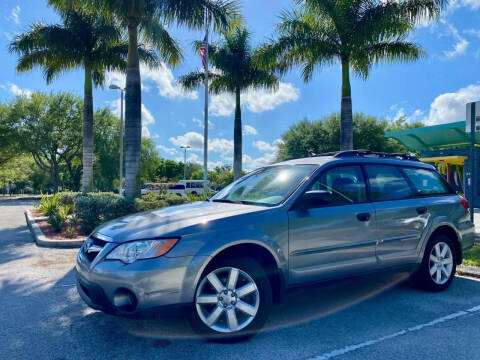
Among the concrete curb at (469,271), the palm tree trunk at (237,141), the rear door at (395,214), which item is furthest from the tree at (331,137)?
the rear door at (395,214)

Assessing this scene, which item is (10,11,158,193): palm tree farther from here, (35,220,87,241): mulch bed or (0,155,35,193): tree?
(0,155,35,193): tree

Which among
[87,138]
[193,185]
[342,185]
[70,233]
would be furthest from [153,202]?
[193,185]

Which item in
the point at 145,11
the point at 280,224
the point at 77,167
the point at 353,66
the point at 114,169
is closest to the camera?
the point at 280,224

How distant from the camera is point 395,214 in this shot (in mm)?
4434

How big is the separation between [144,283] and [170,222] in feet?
1.99

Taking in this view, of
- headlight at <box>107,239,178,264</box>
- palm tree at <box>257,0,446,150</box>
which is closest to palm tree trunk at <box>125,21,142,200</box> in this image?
palm tree at <box>257,0,446,150</box>

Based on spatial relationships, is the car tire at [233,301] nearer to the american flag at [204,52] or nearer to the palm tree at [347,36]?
the palm tree at [347,36]

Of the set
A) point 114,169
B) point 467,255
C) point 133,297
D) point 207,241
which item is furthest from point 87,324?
point 114,169

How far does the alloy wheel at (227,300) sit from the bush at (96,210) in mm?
7049

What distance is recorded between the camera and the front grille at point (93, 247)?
3.43 m

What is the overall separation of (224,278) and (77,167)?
45.1m

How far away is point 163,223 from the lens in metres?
3.44

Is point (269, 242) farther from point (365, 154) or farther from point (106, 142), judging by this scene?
point (106, 142)

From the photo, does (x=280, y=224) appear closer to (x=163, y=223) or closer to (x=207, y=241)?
(x=207, y=241)
